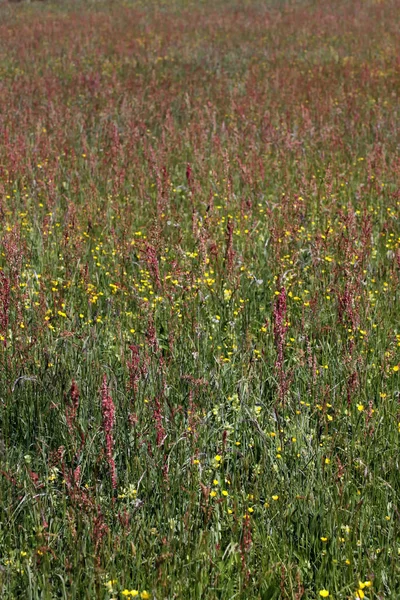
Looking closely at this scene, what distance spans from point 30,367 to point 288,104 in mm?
6501

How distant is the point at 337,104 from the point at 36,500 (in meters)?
7.46

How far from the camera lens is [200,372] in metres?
3.27

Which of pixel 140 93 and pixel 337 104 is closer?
pixel 337 104

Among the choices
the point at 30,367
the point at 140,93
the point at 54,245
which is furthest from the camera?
the point at 140,93

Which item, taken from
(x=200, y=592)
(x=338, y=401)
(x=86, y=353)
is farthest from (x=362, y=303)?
(x=200, y=592)

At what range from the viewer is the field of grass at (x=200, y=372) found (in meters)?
2.31

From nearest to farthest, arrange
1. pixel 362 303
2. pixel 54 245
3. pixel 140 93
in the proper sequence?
1. pixel 362 303
2. pixel 54 245
3. pixel 140 93

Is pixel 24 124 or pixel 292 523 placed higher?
pixel 24 124

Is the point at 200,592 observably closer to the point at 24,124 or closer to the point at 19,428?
the point at 19,428

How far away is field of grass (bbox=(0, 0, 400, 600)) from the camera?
2312 mm

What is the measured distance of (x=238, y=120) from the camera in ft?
27.5

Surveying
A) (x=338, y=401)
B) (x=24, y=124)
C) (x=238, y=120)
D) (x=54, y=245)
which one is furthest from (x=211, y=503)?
(x=238, y=120)

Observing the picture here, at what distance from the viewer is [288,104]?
8.88 meters

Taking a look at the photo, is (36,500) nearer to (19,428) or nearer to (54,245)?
(19,428)
